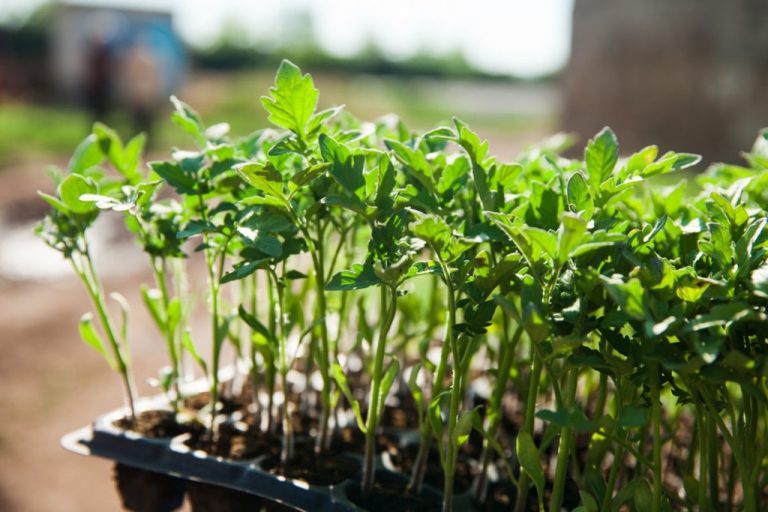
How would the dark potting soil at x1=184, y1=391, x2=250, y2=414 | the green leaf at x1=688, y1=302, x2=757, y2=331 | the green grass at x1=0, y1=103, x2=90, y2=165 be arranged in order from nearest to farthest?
1. the green leaf at x1=688, y1=302, x2=757, y2=331
2. the dark potting soil at x1=184, y1=391, x2=250, y2=414
3. the green grass at x1=0, y1=103, x2=90, y2=165

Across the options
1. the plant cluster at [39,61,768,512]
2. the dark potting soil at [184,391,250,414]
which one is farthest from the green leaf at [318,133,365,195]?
the dark potting soil at [184,391,250,414]

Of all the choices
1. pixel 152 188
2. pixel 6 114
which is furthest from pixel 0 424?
pixel 6 114

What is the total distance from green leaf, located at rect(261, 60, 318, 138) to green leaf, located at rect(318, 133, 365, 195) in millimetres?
45

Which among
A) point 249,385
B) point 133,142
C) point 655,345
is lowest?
point 249,385

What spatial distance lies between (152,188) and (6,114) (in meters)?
9.70

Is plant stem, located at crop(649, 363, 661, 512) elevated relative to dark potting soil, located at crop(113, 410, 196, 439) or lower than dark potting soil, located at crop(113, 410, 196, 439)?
elevated

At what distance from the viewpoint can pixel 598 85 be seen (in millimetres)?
4375

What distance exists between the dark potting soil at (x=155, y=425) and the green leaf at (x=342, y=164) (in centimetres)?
37

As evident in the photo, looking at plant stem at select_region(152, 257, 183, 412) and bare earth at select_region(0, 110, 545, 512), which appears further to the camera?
bare earth at select_region(0, 110, 545, 512)

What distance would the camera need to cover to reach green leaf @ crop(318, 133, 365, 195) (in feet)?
1.87

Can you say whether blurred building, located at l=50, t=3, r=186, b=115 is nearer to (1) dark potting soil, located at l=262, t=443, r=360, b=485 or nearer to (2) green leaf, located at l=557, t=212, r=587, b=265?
(1) dark potting soil, located at l=262, t=443, r=360, b=485

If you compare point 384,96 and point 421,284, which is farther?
point 384,96

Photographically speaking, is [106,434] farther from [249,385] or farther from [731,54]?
[731,54]

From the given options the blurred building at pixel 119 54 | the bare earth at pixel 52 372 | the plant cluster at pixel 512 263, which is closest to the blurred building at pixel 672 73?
the bare earth at pixel 52 372
